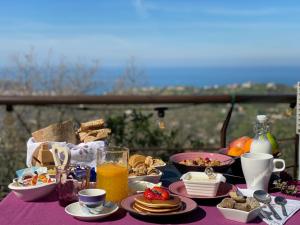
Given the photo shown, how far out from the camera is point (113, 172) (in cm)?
165

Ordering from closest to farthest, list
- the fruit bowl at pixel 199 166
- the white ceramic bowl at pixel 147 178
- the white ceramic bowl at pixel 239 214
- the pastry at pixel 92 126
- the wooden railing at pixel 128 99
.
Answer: the white ceramic bowl at pixel 239 214
the white ceramic bowl at pixel 147 178
the fruit bowl at pixel 199 166
the pastry at pixel 92 126
the wooden railing at pixel 128 99

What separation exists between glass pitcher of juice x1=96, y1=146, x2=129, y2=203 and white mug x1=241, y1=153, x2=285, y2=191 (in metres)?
0.46

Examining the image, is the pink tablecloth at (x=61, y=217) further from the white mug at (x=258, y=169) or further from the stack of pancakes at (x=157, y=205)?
the white mug at (x=258, y=169)

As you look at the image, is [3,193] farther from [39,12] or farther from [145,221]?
[39,12]

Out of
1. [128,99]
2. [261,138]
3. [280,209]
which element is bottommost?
[280,209]

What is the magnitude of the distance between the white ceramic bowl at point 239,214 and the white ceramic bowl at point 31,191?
0.64 meters

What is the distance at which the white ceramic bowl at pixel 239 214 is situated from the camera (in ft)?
4.81

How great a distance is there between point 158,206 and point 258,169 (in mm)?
471

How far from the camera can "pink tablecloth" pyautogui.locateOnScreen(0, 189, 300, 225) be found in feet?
4.87

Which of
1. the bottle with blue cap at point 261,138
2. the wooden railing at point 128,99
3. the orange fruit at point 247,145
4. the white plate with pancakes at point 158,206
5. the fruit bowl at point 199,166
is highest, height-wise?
the wooden railing at point 128,99

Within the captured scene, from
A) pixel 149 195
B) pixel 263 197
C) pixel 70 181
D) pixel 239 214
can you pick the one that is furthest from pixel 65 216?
pixel 263 197

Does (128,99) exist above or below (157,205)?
above

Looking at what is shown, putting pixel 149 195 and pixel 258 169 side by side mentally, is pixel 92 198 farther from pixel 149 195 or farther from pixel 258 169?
pixel 258 169

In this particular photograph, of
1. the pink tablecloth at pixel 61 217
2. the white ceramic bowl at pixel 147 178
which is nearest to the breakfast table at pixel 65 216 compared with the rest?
the pink tablecloth at pixel 61 217
